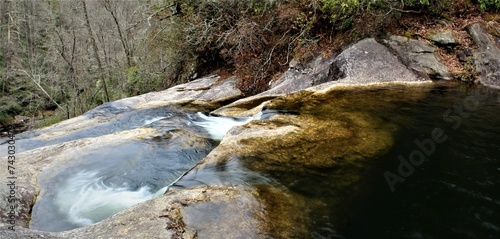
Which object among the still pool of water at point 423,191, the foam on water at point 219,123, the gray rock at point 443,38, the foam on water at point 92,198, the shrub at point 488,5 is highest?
the shrub at point 488,5

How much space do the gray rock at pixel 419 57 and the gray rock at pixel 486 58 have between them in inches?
32.8

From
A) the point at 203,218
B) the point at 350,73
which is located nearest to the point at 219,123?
the point at 350,73

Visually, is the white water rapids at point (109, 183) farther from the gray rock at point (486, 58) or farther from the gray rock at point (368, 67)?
the gray rock at point (486, 58)

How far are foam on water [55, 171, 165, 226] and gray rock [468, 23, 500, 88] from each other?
30.9 feet

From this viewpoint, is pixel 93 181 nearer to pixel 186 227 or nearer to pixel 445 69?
pixel 186 227

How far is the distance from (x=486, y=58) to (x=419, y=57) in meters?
1.78

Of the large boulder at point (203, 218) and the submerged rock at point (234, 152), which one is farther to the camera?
the submerged rock at point (234, 152)

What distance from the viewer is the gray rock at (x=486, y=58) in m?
9.44

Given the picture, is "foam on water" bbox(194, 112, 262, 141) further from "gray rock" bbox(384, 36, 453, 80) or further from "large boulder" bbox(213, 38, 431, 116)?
"gray rock" bbox(384, 36, 453, 80)

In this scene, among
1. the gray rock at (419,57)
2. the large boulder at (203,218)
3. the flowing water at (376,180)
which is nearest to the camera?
the large boulder at (203,218)

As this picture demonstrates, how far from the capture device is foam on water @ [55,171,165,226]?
503cm

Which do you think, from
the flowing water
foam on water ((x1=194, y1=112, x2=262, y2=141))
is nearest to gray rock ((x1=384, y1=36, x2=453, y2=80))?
the flowing water

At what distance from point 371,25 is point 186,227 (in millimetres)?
9618

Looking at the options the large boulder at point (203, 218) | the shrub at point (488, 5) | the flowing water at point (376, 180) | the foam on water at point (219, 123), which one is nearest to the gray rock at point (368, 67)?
the flowing water at point (376, 180)
